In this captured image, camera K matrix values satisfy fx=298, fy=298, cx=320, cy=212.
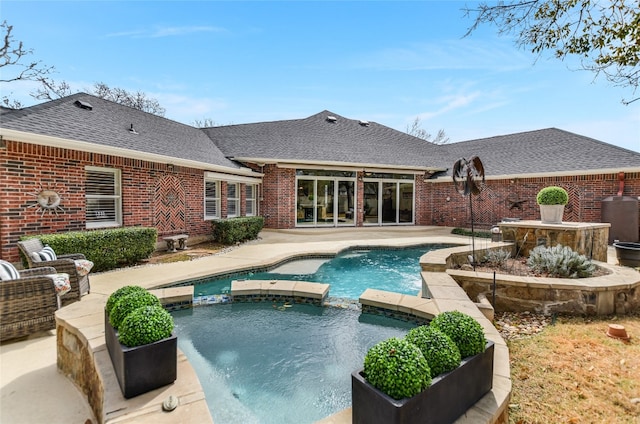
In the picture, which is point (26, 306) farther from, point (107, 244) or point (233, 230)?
point (233, 230)

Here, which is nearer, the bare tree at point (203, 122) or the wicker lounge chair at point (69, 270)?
the wicker lounge chair at point (69, 270)

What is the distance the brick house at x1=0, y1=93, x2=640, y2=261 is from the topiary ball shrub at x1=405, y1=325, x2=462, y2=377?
7.84m

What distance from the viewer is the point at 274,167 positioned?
46.2 feet

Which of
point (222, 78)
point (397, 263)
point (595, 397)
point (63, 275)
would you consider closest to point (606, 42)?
point (595, 397)

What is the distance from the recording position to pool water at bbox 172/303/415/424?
2.67 metres

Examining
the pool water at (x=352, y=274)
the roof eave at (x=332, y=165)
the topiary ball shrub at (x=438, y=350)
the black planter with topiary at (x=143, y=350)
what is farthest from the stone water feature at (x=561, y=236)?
the black planter with topiary at (x=143, y=350)

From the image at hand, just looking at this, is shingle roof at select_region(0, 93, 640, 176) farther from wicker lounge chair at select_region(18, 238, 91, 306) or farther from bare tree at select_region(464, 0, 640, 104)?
bare tree at select_region(464, 0, 640, 104)

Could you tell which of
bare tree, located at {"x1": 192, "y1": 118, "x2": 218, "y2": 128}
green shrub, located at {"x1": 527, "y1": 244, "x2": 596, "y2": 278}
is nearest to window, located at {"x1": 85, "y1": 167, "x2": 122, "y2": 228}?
green shrub, located at {"x1": 527, "y1": 244, "x2": 596, "y2": 278}

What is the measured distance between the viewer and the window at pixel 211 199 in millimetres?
11458

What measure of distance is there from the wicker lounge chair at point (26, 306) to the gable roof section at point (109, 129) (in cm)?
403

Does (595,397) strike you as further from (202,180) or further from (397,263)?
(202,180)

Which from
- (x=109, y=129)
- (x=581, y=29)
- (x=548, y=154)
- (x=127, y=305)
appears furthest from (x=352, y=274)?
(x=548, y=154)

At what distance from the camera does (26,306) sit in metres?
3.81

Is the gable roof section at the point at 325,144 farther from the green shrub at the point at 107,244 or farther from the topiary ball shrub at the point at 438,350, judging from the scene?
the topiary ball shrub at the point at 438,350
